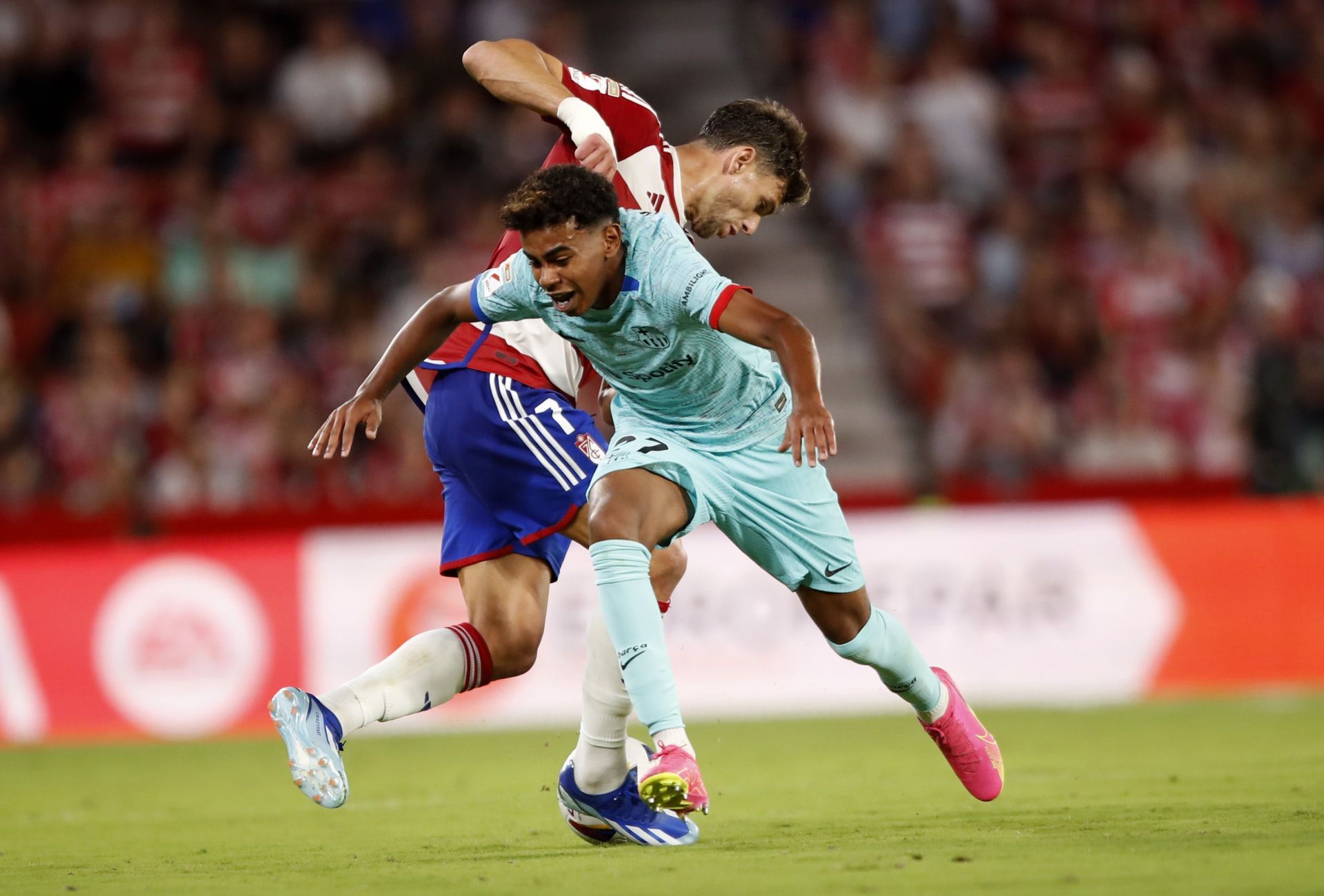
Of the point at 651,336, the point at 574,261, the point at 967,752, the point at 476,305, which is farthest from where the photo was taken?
the point at 967,752

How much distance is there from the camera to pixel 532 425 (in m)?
5.70

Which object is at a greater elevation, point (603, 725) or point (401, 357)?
point (401, 357)

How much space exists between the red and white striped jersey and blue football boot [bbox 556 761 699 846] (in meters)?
1.30

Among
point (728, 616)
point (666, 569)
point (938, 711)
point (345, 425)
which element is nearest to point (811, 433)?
point (666, 569)

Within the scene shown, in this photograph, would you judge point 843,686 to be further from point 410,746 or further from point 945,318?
point 945,318

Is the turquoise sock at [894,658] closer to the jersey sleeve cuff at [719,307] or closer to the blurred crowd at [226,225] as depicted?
the jersey sleeve cuff at [719,307]

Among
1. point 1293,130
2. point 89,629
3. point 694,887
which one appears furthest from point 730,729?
point 1293,130

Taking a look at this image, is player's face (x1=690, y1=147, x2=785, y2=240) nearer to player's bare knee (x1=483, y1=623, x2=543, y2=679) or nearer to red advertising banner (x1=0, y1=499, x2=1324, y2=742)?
player's bare knee (x1=483, y1=623, x2=543, y2=679)

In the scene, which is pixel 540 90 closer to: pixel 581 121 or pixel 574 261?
pixel 581 121

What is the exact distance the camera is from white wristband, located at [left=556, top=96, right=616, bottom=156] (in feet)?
17.1

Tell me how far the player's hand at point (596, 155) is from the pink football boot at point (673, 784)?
64.9 inches

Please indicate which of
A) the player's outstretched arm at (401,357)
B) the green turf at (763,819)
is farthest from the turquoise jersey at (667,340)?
the green turf at (763,819)

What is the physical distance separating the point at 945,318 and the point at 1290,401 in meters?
2.88

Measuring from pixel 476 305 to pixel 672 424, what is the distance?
0.66 metres
